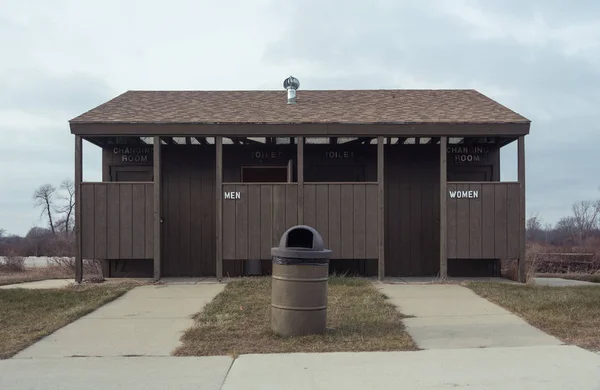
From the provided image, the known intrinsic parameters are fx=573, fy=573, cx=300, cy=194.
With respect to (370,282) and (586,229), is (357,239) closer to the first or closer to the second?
(370,282)

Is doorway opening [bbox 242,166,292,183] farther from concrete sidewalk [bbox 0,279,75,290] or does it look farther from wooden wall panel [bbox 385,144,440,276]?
concrete sidewalk [bbox 0,279,75,290]

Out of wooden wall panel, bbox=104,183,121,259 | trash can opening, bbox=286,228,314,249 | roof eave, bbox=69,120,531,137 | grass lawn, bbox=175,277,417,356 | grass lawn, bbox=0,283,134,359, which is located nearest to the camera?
grass lawn, bbox=175,277,417,356

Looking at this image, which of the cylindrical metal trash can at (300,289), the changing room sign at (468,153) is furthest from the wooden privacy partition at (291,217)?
the cylindrical metal trash can at (300,289)

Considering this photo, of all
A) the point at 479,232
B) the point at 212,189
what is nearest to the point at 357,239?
the point at 479,232

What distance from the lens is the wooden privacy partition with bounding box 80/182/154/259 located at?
12.5 meters

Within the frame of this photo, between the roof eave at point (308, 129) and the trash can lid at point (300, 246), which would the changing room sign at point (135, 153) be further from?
the trash can lid at point (300, 246)

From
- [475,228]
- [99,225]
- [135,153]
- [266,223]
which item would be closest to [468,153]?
[475,228]

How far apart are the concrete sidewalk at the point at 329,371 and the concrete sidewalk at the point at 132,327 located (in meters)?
0.41

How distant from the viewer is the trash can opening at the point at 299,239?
7875mm

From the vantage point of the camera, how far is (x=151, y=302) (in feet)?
33.9

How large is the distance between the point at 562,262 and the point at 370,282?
11894 mm

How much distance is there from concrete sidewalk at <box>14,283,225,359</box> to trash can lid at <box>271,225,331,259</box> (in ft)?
5.90

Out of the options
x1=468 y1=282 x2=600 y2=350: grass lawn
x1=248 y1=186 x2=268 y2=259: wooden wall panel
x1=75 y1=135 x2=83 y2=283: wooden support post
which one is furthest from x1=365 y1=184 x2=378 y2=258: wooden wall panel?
x1=75 y1=135 x2=83 y2=283: wooden support post

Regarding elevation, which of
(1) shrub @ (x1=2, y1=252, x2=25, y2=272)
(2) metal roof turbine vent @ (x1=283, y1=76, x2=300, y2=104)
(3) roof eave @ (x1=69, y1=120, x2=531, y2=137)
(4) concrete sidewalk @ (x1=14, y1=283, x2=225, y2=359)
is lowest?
(1) shrub @ (x1=2, y1=252, x2=25, y2=272)
